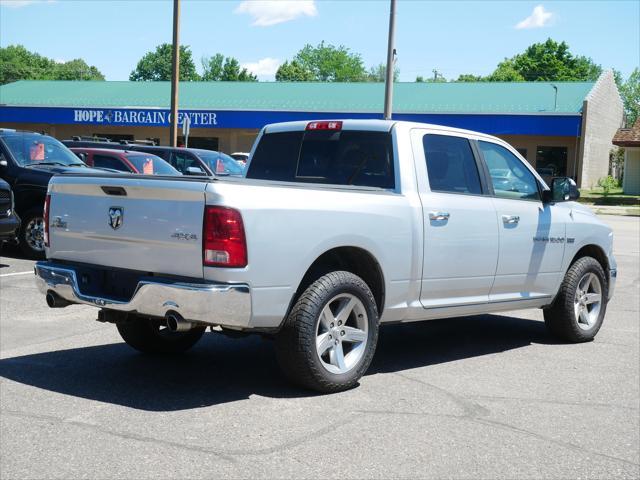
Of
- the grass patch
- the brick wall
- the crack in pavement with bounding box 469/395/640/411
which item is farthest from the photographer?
the brick wall

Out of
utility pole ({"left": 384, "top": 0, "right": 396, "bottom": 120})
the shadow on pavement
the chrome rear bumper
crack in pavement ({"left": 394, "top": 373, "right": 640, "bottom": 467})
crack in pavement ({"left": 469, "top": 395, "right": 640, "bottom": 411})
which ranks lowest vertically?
the shadow on pavement

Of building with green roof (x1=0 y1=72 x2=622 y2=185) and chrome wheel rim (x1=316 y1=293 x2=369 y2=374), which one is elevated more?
building with green roof (x1=0 y1=72 x2=622 y2=185)

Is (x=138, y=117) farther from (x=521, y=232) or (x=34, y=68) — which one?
(x=34, y=68)

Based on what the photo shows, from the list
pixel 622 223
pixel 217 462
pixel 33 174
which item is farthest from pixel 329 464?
pixel 622 223

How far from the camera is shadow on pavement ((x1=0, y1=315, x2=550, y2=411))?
5.83 meters

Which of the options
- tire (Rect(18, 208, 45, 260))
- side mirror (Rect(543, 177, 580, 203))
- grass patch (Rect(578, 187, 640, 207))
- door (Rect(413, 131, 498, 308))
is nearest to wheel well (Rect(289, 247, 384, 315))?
door (Rect(413, 131, 498, 308))

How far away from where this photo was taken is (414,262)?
6.49 metres

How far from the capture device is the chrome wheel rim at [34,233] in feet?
43.6

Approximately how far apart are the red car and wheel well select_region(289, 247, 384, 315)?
34.2ft

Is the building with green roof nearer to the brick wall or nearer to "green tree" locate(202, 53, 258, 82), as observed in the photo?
the brick wall

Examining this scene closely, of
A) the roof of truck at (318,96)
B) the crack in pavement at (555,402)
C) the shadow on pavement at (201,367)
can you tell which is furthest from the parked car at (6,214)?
the roof of truck at (318,96)

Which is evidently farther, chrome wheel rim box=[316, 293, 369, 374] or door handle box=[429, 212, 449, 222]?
door handle box=[429, 212, 449, 222]

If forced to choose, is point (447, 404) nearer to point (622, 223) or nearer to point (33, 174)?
point (33, 174)

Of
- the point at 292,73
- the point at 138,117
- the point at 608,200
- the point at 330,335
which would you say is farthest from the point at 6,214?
the point at 292,73
